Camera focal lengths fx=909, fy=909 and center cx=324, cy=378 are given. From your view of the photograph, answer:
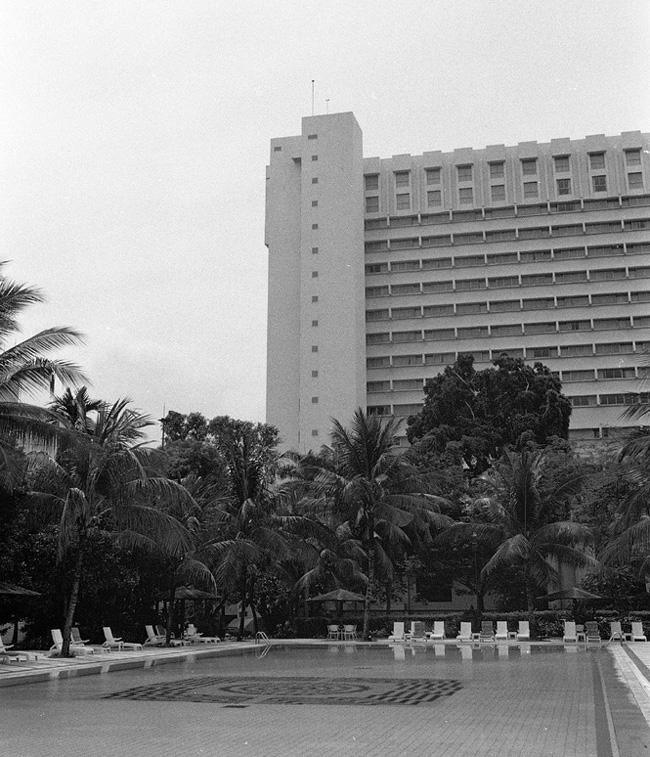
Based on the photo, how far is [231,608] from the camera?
44.8 metres

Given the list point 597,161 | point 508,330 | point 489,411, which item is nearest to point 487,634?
point 489,411

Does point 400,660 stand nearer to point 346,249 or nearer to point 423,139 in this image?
point 346,249

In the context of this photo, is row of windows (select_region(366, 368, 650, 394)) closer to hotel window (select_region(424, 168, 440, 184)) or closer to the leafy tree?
hotel window (select_region(424, 168, 440, 184))

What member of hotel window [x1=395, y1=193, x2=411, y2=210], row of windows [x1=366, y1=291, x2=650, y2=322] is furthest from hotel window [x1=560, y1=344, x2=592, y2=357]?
hotel window [x1=395, y1=193, x2=411, y2=210]

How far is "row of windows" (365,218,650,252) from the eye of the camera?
80375 mm

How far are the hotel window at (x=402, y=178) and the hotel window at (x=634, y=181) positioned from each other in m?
19.5

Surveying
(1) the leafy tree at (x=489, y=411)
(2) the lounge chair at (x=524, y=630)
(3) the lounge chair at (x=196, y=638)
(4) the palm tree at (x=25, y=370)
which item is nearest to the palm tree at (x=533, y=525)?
(2) the lounge chair at (x=524, y=630)

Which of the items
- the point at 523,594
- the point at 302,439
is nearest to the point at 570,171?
the point at 302,439

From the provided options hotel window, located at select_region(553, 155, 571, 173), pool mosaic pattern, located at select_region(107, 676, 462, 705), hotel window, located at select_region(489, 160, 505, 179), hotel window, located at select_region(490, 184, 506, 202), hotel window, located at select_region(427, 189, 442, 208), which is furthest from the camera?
hotel window, located at select_region(427, 189, 442, 208)

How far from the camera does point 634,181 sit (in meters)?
80.8

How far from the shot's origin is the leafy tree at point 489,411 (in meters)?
53.0

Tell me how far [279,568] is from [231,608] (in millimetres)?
12589

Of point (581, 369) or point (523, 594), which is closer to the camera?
point (523, 594)

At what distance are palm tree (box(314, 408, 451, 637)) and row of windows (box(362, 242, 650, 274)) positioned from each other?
5136 centimetres
